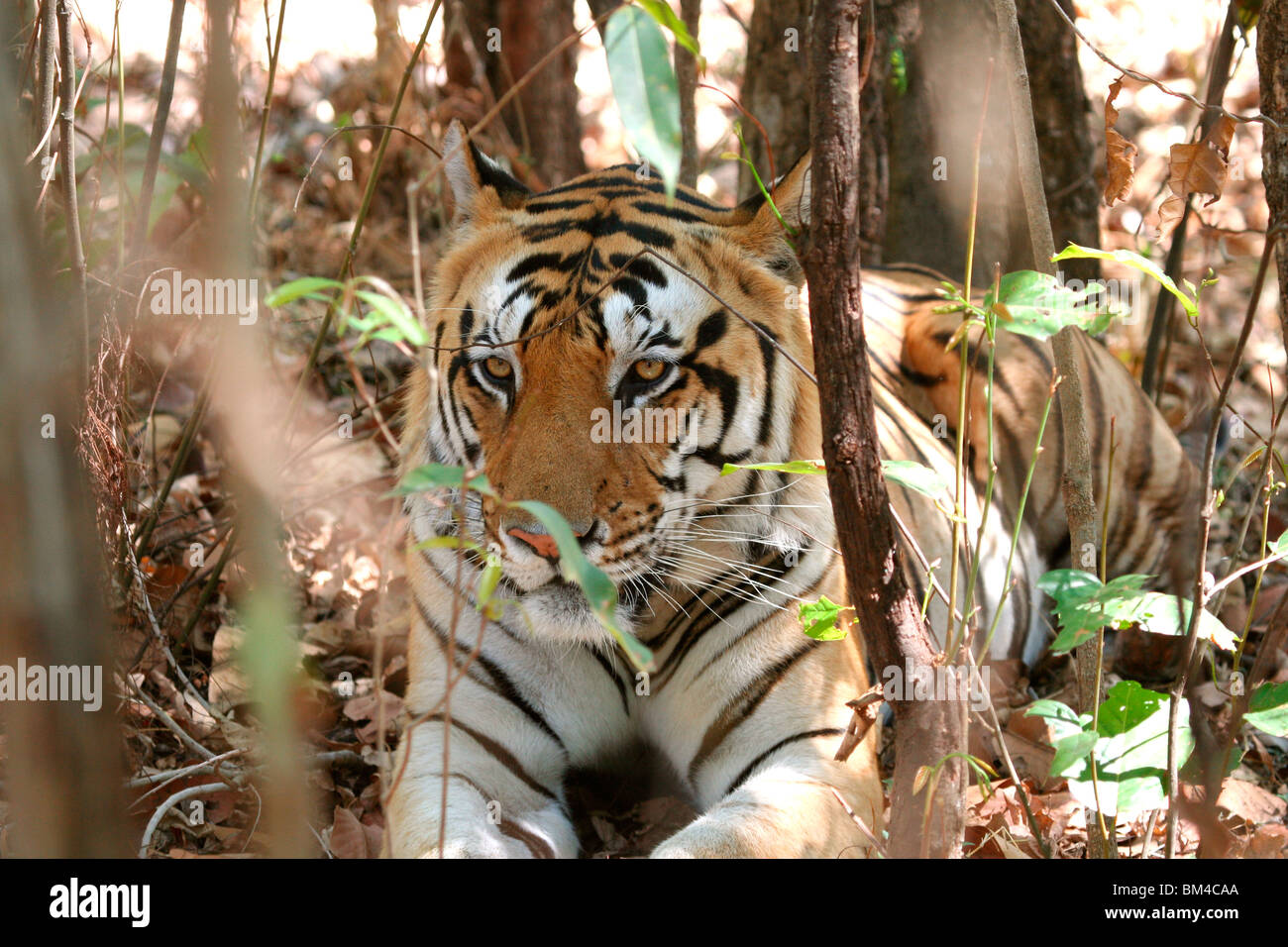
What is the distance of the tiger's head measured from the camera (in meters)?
2.28

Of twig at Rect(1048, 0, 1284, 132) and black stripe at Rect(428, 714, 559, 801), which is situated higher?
twig at Rect(1048, 0, 1284, 132)

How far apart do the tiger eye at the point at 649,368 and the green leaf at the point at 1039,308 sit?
2.61 ft

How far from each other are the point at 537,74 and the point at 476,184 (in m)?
3.28

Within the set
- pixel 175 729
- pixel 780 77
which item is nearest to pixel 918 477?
pixel 175 729

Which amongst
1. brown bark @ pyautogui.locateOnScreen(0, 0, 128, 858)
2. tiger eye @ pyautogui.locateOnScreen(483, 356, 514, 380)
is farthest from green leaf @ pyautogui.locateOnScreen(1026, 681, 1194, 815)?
brown bark @ pyautogui.locateOnScreen(0, 0, 128, 858)

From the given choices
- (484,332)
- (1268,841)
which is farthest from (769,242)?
(1268,841)

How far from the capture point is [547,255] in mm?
2578

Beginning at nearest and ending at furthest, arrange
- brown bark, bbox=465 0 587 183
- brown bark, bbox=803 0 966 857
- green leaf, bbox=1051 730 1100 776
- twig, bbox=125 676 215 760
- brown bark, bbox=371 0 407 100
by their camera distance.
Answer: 1. brown bark, bbox=803 0 966 857
2. green leaf, bbox=1051 730 1100 776
3. twig, bbox=125 676 215 760
4. brown bark, bbox=371 0 407 100
5. brown bark, bbox=465 0 587 183

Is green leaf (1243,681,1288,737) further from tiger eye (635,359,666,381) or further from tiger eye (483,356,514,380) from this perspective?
tiger eye (483,356,514,380)

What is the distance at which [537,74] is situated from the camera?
581cm

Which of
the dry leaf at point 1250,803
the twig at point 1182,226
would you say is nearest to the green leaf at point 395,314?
the twig at point 1182,226

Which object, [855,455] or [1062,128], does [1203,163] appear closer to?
[855,455]

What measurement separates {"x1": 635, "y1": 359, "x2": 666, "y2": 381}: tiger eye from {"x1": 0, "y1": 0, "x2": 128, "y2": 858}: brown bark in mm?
1461
